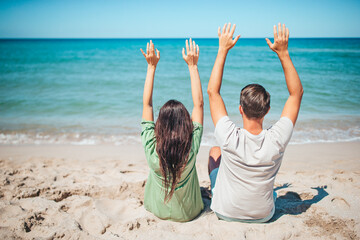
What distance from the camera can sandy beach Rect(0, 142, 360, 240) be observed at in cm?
228

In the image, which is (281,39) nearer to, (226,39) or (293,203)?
(226,39)

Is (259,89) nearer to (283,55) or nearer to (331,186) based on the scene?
(283,55)

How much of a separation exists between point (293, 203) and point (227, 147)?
5.00 ft

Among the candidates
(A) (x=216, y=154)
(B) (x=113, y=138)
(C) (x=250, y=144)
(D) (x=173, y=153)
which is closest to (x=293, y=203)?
(A) (x=216, y=154)

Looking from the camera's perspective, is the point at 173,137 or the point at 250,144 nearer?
the point at 250,144

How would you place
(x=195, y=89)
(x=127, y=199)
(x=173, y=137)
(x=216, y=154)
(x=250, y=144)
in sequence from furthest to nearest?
1. (x=127, y=199)
2. (x=216, y=154)
3. (x=195, y=89)
4. (x=173, y=137)
5. (x=250, y=144)

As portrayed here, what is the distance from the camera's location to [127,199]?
10.1 ft

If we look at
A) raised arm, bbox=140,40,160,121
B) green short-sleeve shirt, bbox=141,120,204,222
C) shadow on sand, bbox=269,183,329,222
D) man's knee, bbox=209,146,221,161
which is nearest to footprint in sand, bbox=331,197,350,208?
shadow on sand, bbox=269,183,329,222

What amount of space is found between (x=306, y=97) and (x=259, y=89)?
936cm

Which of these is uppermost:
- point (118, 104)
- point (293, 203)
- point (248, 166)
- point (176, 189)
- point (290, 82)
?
point (290, 82)

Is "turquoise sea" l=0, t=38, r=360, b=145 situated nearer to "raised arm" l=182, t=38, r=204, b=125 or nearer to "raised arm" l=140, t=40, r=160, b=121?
"raised arm" l=140, t=40, r=160, b=121

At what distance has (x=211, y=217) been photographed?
2500 mm

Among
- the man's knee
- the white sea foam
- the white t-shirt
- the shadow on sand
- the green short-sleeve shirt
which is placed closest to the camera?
the white t-shirt

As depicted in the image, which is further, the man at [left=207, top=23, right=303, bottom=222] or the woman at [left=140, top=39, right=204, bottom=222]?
the woman at [left=140, top=39, right=204, bottom=222]
